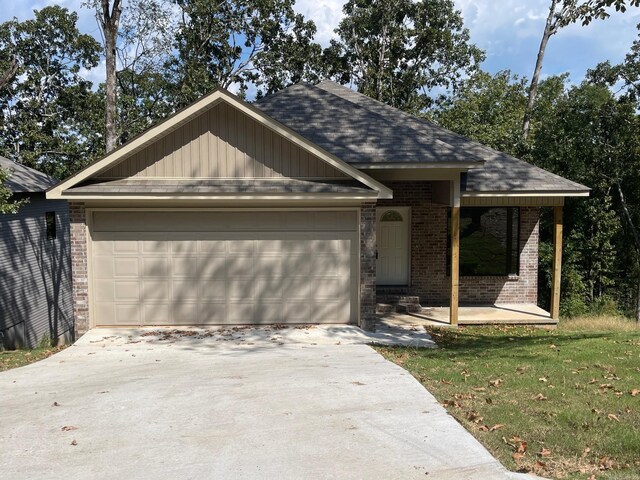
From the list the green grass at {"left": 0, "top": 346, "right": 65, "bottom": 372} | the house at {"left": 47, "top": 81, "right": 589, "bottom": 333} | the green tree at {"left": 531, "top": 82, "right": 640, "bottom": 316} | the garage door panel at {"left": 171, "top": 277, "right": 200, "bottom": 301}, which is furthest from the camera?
the green tree at {"left": 531, "top": 82, "right": 640, "bottom": 316}

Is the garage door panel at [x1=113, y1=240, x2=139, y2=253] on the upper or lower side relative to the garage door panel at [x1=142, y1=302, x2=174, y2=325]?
Answer: upper

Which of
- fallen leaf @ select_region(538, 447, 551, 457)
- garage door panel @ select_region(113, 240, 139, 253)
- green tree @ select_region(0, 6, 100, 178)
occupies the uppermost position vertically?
green tree @ select_region(0, 6, 100, 178)

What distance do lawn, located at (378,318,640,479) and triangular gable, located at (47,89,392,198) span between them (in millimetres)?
3695

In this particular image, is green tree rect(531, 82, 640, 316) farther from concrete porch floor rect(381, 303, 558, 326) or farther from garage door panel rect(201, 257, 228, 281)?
garage door panel rect(201, 257, 228, 281)

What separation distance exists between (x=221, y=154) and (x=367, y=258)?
3.55 metres

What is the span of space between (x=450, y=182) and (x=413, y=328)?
3.28 meters

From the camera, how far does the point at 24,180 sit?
57.7 ft

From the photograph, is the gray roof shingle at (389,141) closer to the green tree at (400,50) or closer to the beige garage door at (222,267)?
the beige garage door at (222,267)

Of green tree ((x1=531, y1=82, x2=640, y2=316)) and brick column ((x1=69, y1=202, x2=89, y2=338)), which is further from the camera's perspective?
green tree ((x1=531, y1=82, x2=640, y2=316))

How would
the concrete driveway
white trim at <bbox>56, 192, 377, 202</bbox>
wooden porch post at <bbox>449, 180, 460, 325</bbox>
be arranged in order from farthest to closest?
1. wooden porch post at <bbox>449, 180, 460, 325</bbox>
2. white trim at <bbox>56, 192, 377, 202</bbox>
3. the concrete driveway

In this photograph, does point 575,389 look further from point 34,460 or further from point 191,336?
point 191,336

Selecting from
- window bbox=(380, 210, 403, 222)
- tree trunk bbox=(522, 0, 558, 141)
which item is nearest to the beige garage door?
window bbox=(380, 210, 403, 222)

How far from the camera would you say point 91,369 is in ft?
29.3

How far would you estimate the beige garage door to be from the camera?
38.4 ft
